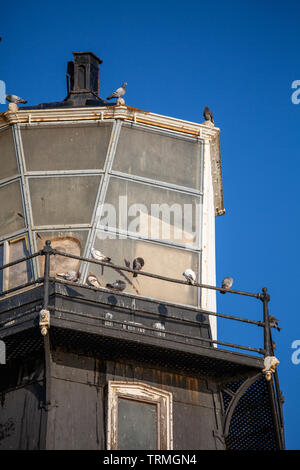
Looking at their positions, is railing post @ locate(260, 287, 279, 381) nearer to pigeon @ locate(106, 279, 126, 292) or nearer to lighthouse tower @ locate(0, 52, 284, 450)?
lighthouse tower @ locate(0, 52, 284, 450)

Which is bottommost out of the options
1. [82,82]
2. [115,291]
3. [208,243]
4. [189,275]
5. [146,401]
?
[146,401]

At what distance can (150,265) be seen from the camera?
1024 inches

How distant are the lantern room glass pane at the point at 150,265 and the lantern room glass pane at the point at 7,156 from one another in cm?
255

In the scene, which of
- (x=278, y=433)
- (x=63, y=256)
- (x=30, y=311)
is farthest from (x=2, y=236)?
(x=278, y=433)

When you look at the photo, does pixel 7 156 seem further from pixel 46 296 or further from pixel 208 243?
pixel 46 296

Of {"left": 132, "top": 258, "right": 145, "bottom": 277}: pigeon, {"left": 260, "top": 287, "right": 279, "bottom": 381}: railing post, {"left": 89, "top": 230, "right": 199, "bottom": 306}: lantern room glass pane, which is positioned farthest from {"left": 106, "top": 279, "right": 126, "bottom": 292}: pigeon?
{"left": 260, "top": 287, "right": 279, "bottom": 381}: railing post

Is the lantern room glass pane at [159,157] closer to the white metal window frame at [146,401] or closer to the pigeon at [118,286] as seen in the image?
the pigeon at [118,286]

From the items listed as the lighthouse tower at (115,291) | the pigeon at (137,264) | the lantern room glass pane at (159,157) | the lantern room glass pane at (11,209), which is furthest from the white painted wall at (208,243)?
the lantern room glass pane at (11,209)

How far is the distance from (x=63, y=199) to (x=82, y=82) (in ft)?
14.5

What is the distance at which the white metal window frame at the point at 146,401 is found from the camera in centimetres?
2348

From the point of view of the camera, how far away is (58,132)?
27422 mm

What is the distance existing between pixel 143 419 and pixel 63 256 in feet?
11.9

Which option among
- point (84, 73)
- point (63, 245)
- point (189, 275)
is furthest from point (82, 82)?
point (189, 275)

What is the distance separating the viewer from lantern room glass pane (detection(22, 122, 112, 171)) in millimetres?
26953
